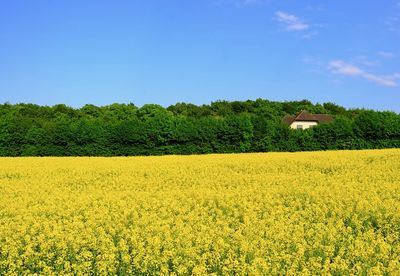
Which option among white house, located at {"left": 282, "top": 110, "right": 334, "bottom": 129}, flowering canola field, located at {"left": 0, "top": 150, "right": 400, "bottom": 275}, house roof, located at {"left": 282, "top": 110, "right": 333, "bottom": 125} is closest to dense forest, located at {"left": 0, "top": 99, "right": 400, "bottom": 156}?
flowering canola field, located at {"left": 0, "top": 150, "right": 400, "bottom": 275}

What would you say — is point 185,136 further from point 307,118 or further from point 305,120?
point 307,118

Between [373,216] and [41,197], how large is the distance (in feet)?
28.2

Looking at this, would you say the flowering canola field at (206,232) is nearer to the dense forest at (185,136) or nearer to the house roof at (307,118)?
the dense forest at (185,136)

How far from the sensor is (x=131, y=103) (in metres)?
89.4

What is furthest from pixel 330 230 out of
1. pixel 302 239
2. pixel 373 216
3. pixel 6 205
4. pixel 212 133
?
pixel 212 133

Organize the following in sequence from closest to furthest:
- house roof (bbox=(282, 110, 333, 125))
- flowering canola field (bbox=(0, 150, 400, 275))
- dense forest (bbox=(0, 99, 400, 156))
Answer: flowering canola field (bbox=(0, 150, 400, 275)) < dense forest (bbox=(0, 99, 400, 156)) < house roof (bbox=(282, 110, 333, 125))

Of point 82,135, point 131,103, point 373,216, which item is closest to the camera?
point 373,216

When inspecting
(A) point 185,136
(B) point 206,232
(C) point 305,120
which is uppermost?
(C) point 305,120

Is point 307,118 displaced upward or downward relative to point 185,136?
upward

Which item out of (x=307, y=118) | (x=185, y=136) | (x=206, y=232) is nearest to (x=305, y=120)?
(x=307, y=118)

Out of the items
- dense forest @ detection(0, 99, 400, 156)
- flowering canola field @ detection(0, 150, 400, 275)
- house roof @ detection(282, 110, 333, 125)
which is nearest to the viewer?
flowering canola field @ detection(0, 150, 400, 275)

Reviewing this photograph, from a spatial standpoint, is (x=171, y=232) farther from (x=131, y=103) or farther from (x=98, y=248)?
(x=131, y=103)

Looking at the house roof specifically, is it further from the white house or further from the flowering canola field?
the flowering canola field

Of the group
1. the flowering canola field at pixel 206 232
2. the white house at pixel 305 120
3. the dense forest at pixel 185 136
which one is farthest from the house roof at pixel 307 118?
the flowering canola field at pixel 206 232
